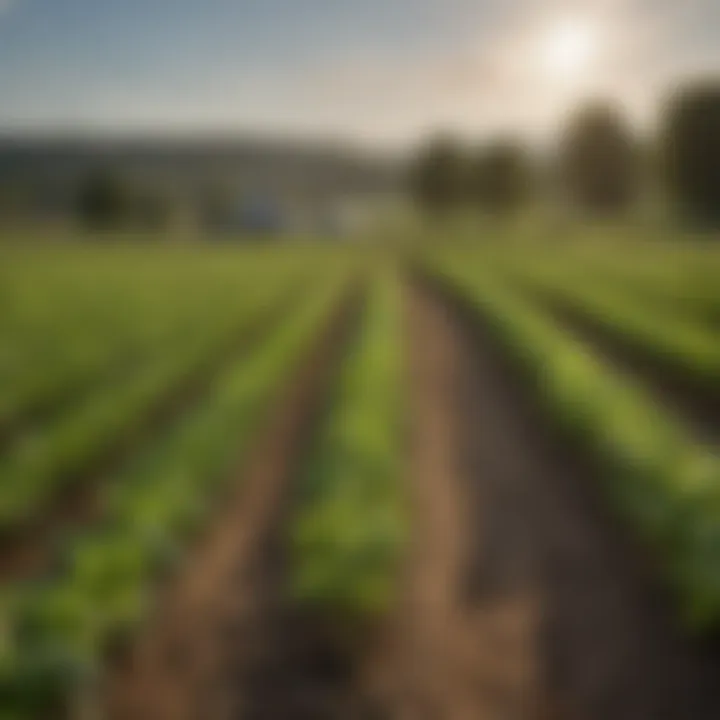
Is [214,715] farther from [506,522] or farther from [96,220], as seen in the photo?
[506,522]

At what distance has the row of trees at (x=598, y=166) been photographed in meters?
1.91

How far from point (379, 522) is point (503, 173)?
216 centimetres

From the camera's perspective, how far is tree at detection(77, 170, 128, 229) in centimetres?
235

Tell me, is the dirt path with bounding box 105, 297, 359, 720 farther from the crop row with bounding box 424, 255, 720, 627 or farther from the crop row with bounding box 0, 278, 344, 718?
the crop row with bounding box 424, 255, 720, 627

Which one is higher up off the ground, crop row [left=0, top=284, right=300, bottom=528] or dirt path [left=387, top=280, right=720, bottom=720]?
dirt path [left=387, top=280, right=720, bottom=720]

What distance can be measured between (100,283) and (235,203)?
178cm

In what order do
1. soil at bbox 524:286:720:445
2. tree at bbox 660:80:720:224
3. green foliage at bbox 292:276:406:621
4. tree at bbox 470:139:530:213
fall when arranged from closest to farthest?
tree at bbox 660:80:720:224 → tree at bbox 470:139:530:213 → green foliage at bbox 292:276:406:621 → soil at bbox 524:286:720:445

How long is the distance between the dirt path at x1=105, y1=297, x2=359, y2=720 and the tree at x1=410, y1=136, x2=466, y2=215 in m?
1.67

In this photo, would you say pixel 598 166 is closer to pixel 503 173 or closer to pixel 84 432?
pixel 503 173

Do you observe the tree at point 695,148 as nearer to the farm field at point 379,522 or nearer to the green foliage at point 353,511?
the farm field at point 379,522

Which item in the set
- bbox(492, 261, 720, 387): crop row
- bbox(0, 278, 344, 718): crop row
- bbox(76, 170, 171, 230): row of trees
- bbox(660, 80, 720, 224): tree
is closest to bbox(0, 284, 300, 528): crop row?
bbox(0, 278, 344, 718): crop row

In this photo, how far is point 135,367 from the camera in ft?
28.0

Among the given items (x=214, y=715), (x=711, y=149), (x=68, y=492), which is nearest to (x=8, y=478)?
(x=68, y=492)

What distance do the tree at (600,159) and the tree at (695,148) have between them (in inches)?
5.4
